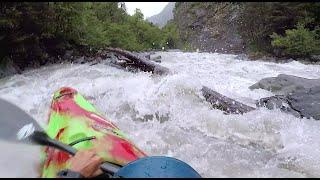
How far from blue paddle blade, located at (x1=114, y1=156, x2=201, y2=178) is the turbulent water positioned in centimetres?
39

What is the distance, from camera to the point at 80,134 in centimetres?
279

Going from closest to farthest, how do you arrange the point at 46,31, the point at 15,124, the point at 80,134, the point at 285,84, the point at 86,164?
1. the point at 86,164
2. the point at 15,124
3. the point at 80,134
4. the point at 285,84
5. the point at 46,31

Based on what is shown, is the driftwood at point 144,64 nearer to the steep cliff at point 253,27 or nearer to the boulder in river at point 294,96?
the boulder in river at point 294,96

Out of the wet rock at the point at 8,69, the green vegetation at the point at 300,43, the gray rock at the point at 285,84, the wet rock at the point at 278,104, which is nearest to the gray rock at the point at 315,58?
the green vegetation at the point at 300,43

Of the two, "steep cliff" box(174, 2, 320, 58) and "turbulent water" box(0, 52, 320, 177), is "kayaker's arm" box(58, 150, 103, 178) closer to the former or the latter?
"turbulent water" box(0, 52, 320, 177)

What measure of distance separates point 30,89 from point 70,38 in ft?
7.51

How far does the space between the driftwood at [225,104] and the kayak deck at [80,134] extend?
1.62 m

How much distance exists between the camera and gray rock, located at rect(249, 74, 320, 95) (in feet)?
18.4

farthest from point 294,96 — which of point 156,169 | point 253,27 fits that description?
point 253,27

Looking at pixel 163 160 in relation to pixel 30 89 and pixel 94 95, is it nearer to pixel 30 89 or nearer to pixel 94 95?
pixel 94 95

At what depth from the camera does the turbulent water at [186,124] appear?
3.30m

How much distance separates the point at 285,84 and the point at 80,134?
376 centimetres

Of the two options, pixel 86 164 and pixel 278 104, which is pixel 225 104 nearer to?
pixel 278 104

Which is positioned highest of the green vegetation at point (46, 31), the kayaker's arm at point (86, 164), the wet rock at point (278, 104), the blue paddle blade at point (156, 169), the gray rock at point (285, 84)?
the green vegetation at point (46, 31)
